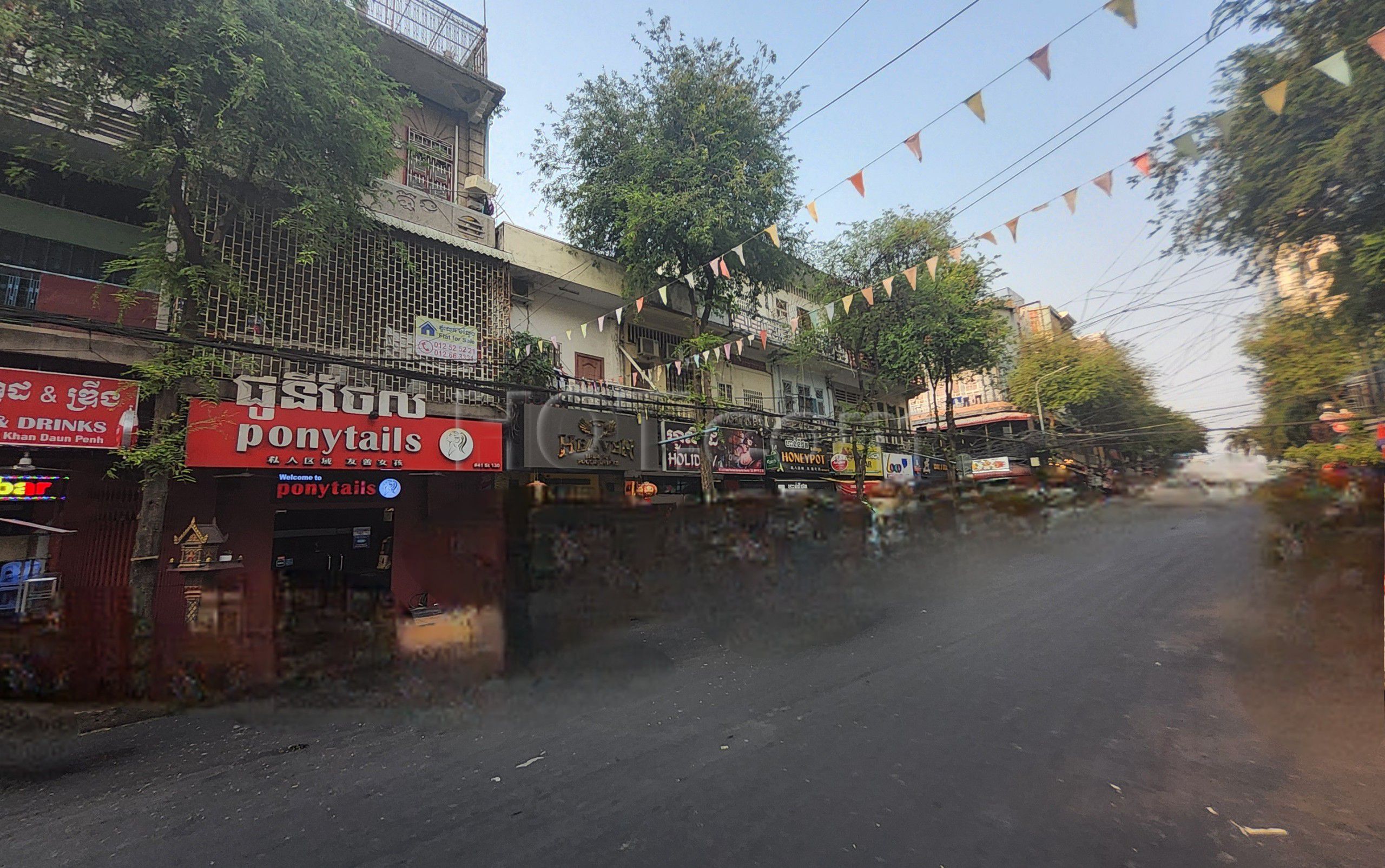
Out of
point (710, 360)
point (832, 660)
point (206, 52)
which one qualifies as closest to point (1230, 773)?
point (832, 660)

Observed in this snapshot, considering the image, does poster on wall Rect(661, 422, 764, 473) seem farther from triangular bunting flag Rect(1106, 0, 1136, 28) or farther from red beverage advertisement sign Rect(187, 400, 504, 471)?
triangular bunting flag Rect(1106, 0, 1136, 28)

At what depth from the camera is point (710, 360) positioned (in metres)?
14.1

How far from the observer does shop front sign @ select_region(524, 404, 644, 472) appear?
1123 centimetres

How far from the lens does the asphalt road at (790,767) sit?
3.22 m

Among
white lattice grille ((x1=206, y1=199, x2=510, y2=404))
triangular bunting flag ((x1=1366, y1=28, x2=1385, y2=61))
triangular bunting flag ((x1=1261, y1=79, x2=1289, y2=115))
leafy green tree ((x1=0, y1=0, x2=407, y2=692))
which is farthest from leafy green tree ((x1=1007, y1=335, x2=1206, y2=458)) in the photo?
leafy green tree ((x1=0, y1=0, x2=407, y2=692))

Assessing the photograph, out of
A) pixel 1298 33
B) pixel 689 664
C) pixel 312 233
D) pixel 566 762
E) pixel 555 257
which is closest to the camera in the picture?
pixel 566 762

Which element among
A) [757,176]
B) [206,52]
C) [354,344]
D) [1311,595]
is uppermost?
[757,176]

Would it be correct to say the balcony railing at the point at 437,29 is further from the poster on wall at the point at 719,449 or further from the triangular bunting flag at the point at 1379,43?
the triangular bunting flag at the point at 1379,43

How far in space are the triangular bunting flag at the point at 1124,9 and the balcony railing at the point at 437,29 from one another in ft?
38.7

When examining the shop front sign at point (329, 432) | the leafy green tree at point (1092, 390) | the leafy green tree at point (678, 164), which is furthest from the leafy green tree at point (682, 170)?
the leafy green tree at point (1092, 390)

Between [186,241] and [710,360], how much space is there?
987 centimetres

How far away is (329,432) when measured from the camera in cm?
891

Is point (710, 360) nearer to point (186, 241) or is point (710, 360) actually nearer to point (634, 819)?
point (186, 241)

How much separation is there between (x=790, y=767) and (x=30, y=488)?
427 inches
